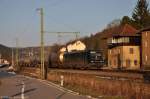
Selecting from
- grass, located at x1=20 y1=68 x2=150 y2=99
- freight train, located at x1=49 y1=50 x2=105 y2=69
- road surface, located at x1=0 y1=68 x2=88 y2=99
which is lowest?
road surface, located at x1=0 y1=68 x2=88 y2=99

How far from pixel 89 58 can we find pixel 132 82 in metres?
45.0

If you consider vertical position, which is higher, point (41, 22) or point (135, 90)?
point (41, 22)

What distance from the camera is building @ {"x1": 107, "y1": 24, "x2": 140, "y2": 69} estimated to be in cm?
8938

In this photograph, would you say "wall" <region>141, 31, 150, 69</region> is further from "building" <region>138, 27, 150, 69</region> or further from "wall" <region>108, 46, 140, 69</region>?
"wall" <region>108, 46, 140, 69</region>

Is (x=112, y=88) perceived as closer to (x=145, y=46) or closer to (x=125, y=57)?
(x=145, y=46)

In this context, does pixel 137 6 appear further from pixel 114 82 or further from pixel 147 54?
pixel 114 82

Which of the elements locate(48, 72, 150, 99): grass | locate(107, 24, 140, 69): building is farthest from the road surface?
locate(107, 24, 140, 69): building

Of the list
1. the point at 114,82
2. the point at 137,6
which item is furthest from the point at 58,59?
the point at 114,82

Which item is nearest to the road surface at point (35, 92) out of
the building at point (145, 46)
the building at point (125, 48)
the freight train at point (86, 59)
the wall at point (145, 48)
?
the freight train at point (86, 59)

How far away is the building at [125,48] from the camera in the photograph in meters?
89.4

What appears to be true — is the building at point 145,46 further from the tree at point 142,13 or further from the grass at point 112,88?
the grass at point 112,88

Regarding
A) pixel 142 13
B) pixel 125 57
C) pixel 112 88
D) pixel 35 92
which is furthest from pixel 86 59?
pixel 142 13

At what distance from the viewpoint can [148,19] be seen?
115 metres

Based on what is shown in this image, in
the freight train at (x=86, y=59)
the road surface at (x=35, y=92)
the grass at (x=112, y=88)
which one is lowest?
the road surface at (x=35, y=92)
